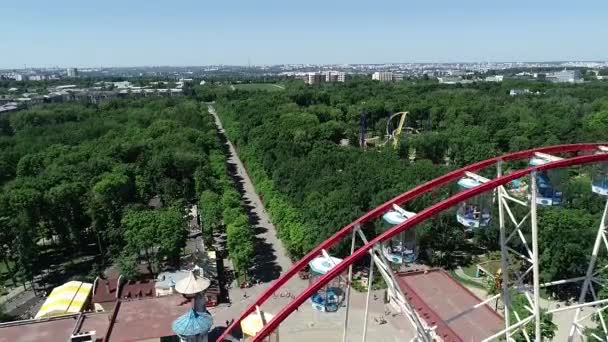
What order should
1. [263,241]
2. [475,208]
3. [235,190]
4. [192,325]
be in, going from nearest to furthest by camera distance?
[475,208]
[192,325]
[263,241]
[235,190]

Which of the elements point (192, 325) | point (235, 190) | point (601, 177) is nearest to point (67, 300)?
point (192, 325)

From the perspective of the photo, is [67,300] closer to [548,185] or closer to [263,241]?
[263,241]

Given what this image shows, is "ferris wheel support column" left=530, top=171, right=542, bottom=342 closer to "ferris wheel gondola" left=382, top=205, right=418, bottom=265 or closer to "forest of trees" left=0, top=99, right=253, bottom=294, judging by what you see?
"ferris wheel gondola" left=382, top=205, right=418, bottom=265

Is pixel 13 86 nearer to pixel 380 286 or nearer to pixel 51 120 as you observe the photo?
pixel 51 120

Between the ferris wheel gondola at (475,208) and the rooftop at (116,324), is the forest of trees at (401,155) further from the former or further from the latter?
the ferris wheel gondola at (475,208)

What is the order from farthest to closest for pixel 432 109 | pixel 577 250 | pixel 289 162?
pixel 432 109, pixel 289 162, pixel 577 250

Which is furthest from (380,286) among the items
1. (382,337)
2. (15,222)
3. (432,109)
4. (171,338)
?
(432,109)

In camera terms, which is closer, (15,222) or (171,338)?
(171,338)
